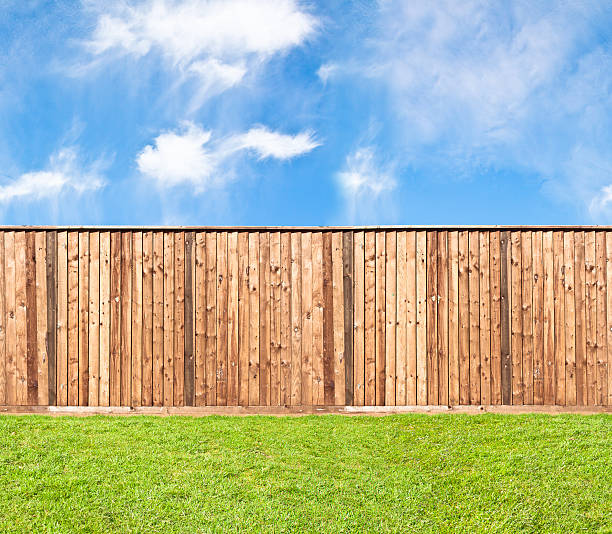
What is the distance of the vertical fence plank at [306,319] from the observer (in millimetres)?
6301

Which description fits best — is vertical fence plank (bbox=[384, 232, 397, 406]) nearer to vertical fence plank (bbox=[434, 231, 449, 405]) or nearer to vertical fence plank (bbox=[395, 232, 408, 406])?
vertical fence plank (bbox=[395, 232, 408, 406])

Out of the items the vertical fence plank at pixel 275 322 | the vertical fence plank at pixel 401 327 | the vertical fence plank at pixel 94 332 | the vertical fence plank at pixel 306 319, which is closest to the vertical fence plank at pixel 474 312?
the vertical fence plank at pixel 401 327

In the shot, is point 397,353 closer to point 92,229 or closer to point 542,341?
point 542,341

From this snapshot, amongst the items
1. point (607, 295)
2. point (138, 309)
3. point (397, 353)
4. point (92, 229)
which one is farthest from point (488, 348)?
point (92, 229)

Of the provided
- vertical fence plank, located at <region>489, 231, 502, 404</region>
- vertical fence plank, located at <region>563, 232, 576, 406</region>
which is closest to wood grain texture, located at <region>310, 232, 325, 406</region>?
vertical fence plank, located at <region>489, 231, 502, 404</region>

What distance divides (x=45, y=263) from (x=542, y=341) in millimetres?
7155

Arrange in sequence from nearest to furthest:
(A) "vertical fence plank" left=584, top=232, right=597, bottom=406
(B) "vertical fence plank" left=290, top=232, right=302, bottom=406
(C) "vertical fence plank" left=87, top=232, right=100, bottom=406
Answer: (B) "vertical fence plank" left=290, top=232, right=302, bottom=406
(C) "vertical fence plank" left=87, top=232, right=100, bottom=406
(A) "vertical fence plank" left=584, top=232, right=597, bottom=406

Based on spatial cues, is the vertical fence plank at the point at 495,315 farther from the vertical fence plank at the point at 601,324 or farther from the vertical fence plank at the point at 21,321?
the vertical fence plank at the point at 21,321

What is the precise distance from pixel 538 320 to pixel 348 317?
2719 millimetres

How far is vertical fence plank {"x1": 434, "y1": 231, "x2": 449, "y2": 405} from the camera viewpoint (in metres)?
6.35

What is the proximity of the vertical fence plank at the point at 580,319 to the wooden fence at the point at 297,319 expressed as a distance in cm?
2

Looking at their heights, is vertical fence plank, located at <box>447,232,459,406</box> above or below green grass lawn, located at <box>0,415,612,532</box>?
above

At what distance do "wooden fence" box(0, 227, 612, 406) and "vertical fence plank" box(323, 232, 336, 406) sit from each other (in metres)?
0.02

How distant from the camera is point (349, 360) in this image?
20.8 feet
